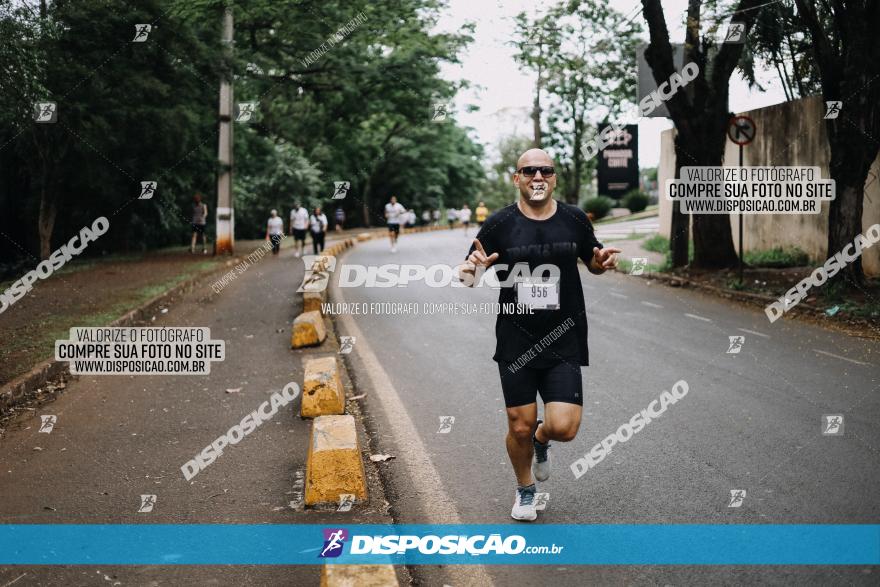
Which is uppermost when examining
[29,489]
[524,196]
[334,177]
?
[334,177]

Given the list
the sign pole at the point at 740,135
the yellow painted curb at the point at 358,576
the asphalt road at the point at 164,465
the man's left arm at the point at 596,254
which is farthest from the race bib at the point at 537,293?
the sign pole at the point at 740,135

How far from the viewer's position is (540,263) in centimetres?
488

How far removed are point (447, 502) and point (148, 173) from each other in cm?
2213

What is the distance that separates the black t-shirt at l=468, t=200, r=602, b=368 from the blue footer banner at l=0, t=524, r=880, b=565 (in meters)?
0.97

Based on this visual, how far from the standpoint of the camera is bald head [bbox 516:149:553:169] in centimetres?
484

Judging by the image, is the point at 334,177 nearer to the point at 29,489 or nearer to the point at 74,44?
the point at 74,44

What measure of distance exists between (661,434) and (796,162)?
13.9m

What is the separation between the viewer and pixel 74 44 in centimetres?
2020

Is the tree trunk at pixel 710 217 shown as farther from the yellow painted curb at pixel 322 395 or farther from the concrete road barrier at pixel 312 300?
the yellow painted curb at pixel 322 395

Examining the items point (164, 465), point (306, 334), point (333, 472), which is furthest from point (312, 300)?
point (333, 472)

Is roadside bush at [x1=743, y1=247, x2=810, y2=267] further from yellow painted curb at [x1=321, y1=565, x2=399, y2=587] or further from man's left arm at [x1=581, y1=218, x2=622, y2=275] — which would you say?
yellow painted curb at [x1=321, y1=565, x2=399, y2=587]

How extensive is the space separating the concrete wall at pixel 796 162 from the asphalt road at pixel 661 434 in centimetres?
468

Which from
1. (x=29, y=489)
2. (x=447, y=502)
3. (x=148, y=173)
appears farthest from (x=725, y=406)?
(x=148, y=173)

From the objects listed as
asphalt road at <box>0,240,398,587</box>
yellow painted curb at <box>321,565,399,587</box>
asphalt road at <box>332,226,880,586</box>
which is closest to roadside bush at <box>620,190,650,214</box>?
asphalt road at <box>332,226,880,586</box>
